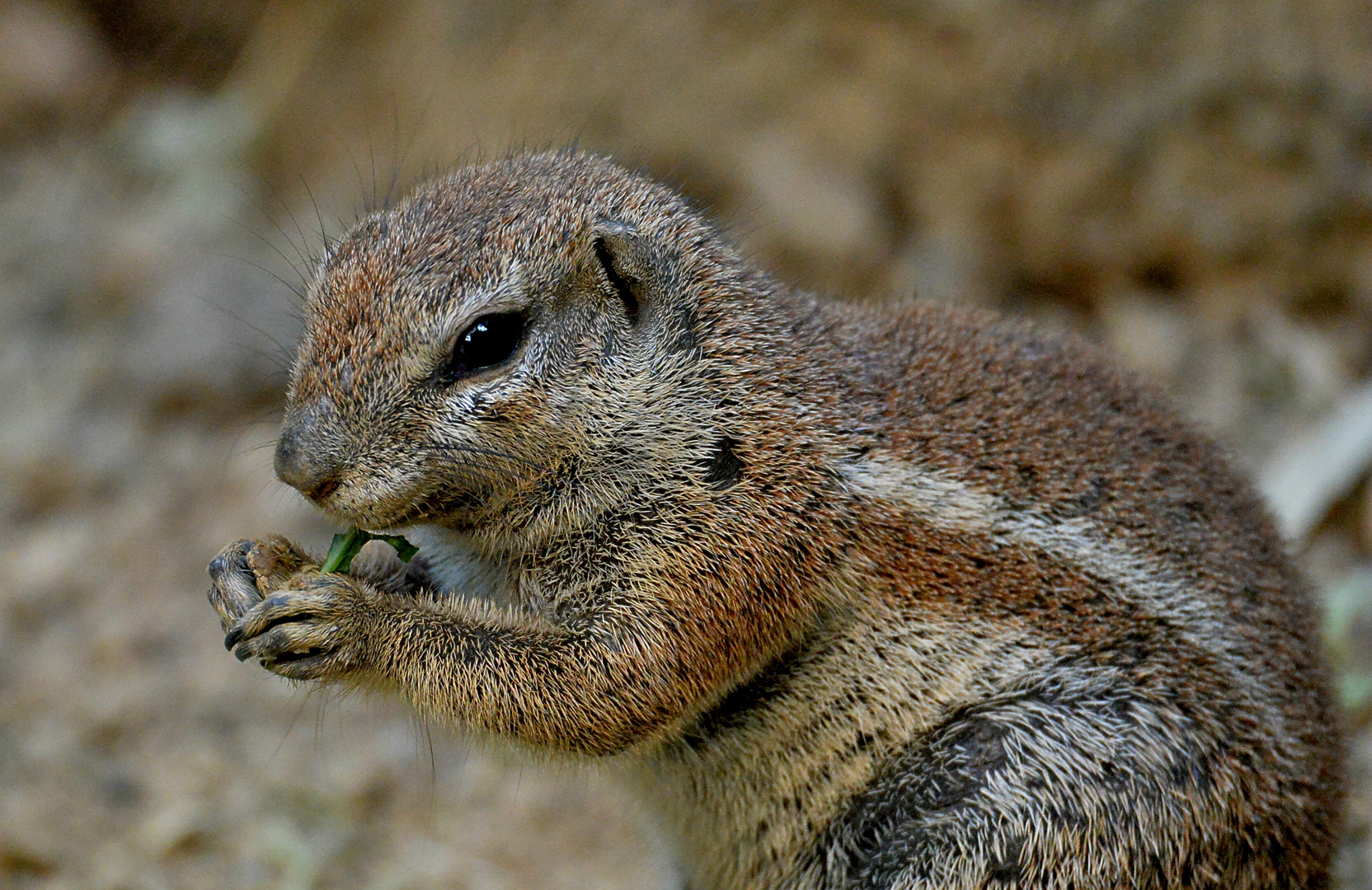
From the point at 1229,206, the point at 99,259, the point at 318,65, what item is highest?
the point at 1229,206

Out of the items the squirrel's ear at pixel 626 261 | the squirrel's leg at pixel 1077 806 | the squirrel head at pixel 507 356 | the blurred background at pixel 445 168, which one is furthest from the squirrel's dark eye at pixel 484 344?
the blurred background at pixel 445 168

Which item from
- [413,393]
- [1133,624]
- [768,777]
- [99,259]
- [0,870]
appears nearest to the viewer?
[413,393]

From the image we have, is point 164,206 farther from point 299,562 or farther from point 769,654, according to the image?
point 769,654

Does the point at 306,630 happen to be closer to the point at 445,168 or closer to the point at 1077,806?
the point at 1077,806

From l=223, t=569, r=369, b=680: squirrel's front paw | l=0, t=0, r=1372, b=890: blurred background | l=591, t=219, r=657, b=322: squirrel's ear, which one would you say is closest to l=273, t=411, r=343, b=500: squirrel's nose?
l=223, t=569, r=369, b=680: squirrel's front paw

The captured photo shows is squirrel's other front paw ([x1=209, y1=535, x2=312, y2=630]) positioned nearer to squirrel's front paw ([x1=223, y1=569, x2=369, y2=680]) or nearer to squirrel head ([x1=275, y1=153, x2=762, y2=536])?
squirrel's front paw ([x1=223, y1=569, x2=369, y2=680])

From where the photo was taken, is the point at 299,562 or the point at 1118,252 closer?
the point at 299,562

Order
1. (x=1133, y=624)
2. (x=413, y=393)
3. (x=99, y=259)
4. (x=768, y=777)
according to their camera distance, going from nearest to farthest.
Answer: (x=413, y=393) < (x=1133, y=624) < (x=768, y=777) < (x=99, y=259)

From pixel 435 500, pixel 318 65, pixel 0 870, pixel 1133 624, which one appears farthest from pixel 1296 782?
pixel 318 65
